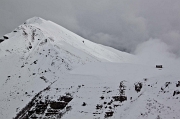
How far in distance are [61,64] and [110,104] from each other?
73.0 ft

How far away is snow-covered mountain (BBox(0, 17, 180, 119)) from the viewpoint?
33.5m

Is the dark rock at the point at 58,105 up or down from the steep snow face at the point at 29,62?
down

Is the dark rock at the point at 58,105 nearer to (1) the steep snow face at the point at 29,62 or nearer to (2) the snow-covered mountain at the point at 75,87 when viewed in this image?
(2) the snow-covered mountain at the point at 75,87

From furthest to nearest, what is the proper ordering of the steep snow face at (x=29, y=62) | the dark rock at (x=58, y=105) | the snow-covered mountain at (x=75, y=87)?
the steep snow face at (x=29, y=62), the dark rock at (x=58, y=105), the snow-covered mountain at (x=75, y=87)

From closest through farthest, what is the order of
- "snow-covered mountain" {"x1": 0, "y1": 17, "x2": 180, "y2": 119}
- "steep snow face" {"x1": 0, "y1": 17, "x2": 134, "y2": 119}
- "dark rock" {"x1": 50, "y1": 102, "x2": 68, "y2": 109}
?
"snow-covered mountain" {"x1": 0, "y1": 17, "x2": 180, "y2": 119} < "dark rock" {"x1": 50, "y1": 102, "x2": 68, "y2": 109} < "steep snow face" {"x1": 0, "y1": 17, "x2": 134, "y2": 119}

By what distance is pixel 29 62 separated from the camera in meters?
54.6

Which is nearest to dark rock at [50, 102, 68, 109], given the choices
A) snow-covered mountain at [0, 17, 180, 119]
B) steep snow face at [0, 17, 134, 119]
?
snow-covered mountain at [0, 17, 180, 119]

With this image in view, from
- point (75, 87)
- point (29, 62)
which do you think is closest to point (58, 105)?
point (75, 87)

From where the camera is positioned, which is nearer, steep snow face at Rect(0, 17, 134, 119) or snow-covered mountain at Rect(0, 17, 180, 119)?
snow-covered mountain at Rect(0, 17, 180, 119)

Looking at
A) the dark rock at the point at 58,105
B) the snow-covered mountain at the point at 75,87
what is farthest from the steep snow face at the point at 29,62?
the dark rock at the point at 58,105

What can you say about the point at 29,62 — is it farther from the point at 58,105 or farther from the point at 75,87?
the point at 58,105

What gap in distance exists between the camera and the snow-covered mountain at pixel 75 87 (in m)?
33.5

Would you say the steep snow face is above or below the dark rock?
above

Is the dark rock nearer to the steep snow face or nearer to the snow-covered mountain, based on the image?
the snow-covered mountain
